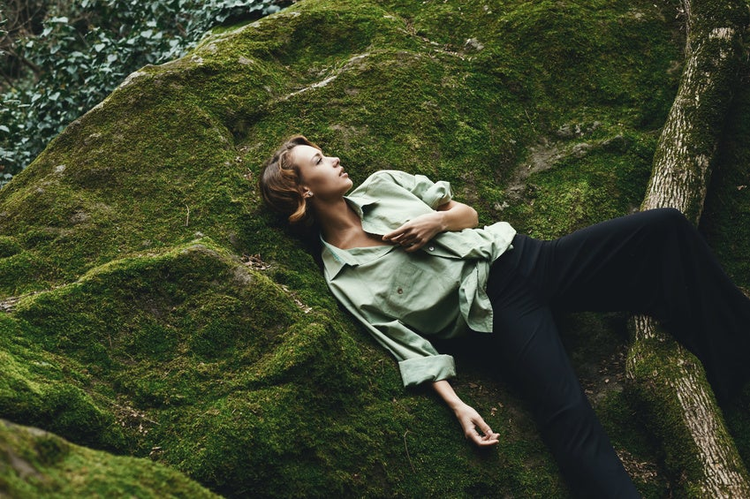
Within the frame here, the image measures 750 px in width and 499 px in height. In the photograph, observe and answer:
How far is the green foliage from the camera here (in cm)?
770

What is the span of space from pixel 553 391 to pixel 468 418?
52 centimetres

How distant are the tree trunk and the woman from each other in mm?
260

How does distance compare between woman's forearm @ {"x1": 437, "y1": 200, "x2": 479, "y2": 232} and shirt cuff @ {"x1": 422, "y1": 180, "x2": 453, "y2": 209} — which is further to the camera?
shirt cuff @ {"x1": 422, "y1": 180, "x2": 453, "y2": 209}

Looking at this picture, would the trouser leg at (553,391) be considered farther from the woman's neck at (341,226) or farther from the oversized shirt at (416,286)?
the woman's neck at (341,226)

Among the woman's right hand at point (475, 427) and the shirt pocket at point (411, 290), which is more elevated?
the shirt pocket at point (411, 290)

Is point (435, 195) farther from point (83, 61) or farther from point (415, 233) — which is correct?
point (83, 61)

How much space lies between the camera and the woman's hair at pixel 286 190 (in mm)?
4004

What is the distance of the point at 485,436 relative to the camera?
3.44 m

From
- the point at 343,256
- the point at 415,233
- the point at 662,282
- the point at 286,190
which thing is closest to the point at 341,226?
the point at 343,256

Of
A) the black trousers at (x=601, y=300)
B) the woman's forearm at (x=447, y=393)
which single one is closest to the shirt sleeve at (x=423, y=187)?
the black trousers at (x=601, y=300)

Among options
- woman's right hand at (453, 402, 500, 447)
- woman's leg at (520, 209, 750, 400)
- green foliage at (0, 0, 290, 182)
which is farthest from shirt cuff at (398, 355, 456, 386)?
green foliage at (0, 0, 290, 182)

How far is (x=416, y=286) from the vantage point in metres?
3.84

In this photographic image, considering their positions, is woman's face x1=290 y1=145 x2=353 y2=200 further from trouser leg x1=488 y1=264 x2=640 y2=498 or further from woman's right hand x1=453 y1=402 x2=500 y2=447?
woman's right hand x1=453 y1=402 x2=500 y2=447

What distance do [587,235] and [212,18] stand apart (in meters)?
5.43
